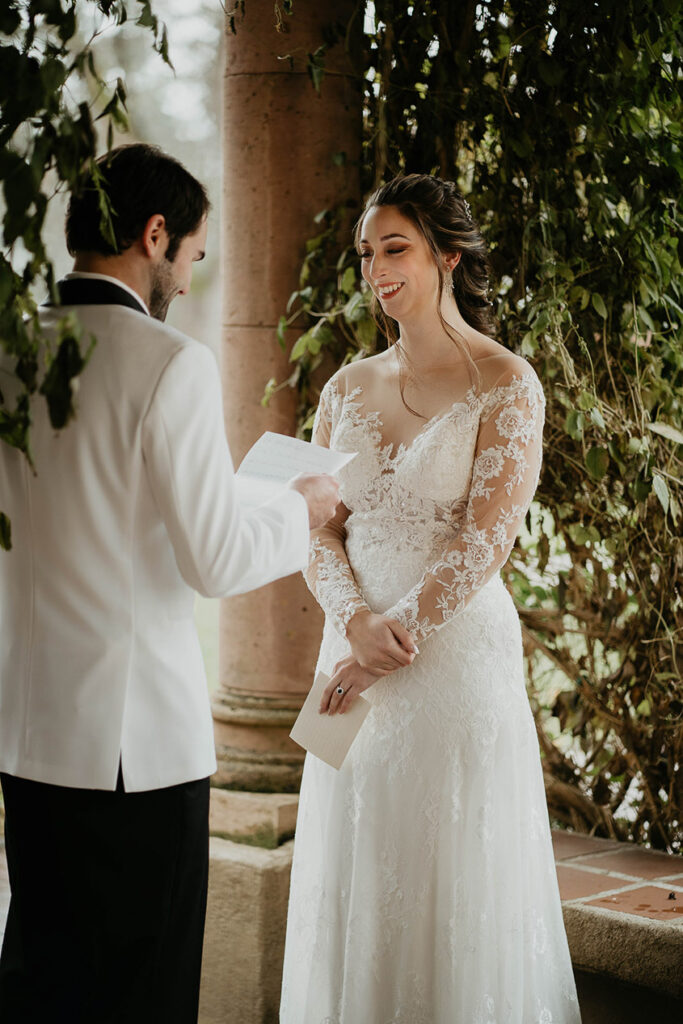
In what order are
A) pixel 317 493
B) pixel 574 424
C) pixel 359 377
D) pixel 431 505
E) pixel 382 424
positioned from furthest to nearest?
pixel 574 424 → pixel 359 377 → pixel 382 424 → pixel 431 505 → pixel 317 493

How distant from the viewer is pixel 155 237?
1.76 m

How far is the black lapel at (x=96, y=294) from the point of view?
173 cm

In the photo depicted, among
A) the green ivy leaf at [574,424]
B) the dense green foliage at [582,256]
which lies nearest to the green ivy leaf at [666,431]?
the dense green foliage at [582,256]

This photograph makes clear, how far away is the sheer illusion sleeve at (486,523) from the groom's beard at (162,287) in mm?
789

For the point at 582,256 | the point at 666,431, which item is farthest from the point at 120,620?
the point at 582,256

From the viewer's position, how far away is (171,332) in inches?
67.4

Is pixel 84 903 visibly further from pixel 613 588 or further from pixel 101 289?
pixel 613 588

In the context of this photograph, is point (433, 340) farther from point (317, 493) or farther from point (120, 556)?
point (120, 556)

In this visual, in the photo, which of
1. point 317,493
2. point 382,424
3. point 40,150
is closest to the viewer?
point 40,150

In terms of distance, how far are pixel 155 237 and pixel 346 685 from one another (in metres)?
1.02

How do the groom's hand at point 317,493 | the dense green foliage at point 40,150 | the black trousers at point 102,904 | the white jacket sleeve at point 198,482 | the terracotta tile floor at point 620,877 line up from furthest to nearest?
the terracotta tile floor at point 620,877
the groom's hand at point 317,493
the black trousers at point 102,904
the white jacket sleeve at point 198,482
the dense green foliage at point 40,150

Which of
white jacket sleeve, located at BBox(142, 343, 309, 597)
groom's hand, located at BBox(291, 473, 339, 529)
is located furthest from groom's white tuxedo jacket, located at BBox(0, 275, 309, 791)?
groom's hand, located at BBox(291, 473, 339, 529)

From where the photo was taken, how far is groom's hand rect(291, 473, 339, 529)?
197 cm

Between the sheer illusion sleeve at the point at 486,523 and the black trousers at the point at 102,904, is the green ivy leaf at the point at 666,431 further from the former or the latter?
the black trousers at the point at 102,904
